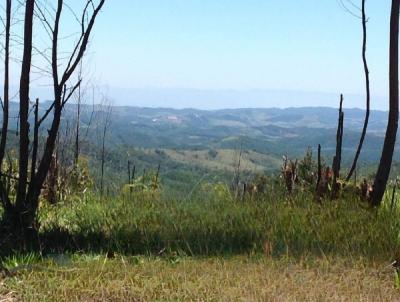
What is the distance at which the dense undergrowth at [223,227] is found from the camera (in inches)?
175

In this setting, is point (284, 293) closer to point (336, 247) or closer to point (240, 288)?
point (240, 288)

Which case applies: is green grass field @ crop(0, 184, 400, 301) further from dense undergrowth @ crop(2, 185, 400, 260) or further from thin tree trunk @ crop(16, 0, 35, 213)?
thin tree trunk @ crop(16, 0, 35, 213)

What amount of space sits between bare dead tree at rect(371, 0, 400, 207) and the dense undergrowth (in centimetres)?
28

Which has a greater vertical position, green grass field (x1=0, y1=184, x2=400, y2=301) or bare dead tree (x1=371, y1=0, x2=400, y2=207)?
bare dead tree (x1=371, y1=0, x2=400, y2=207)

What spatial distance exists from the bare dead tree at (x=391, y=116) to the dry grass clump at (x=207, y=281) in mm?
1918

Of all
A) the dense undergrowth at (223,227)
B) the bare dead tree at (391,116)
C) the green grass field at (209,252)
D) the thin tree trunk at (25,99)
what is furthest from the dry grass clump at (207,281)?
the bare dead tree at (391,116)

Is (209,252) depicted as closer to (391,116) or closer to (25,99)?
(25,99)

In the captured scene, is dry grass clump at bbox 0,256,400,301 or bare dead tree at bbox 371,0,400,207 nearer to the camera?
dry grass clump at bbox 0,256,400,301

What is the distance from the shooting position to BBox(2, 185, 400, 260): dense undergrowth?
4453mm

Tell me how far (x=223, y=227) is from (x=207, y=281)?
140 centimetres

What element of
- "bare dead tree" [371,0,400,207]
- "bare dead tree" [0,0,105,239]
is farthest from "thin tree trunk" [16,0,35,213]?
"bare dead tree" [371,0,400,207]

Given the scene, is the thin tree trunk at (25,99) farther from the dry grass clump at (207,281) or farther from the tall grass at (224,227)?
the dry grass clump at (207,281)

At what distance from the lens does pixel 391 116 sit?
19.7ft

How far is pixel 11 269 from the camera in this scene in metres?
3.81
